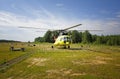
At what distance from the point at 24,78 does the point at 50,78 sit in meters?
2.45

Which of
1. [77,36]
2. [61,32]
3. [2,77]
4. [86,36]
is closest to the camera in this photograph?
[2,77]

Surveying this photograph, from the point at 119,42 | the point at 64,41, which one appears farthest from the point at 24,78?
the point at 119,42

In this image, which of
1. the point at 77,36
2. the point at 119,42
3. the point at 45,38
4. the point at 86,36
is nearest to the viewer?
the point at 119,42

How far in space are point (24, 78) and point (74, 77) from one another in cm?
468

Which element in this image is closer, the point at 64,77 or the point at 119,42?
the point at 64,77

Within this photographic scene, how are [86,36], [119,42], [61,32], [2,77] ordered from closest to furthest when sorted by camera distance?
[2,77] → [61,32] → [119,42] → [86,36]

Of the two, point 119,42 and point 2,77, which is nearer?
point 2,77

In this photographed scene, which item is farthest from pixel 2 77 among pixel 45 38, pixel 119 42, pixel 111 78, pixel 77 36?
pixel 45 38

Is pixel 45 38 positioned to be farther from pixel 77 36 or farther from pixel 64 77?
pixel 64 77

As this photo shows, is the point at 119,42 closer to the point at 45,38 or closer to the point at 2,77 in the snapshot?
Result: the point at 45,38

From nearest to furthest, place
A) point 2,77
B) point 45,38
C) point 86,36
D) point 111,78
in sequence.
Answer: point 111,78
point 2,77
point 86,36
point 45,38

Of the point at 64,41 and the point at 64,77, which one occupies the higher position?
the point at 64,41

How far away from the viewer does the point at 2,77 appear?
16.0 metres

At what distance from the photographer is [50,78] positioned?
15.2 meters
